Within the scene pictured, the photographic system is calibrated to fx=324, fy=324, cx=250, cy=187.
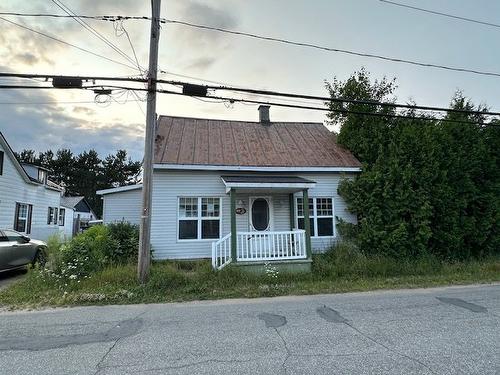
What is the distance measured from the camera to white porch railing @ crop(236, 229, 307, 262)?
10145 millimetres

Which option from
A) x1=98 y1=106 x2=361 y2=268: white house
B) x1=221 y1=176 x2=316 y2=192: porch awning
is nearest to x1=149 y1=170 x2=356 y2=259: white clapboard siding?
x1=98 y1=106 x2=361 y2=268: white house

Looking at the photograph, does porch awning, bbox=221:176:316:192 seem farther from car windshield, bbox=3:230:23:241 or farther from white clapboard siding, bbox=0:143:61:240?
white clapboard siding, bbox=0:143:61:240

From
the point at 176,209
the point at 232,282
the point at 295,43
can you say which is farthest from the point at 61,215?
the point at 295,43

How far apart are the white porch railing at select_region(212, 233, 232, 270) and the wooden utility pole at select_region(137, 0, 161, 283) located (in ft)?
7.52

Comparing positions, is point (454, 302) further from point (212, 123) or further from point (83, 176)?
point (83, 176)

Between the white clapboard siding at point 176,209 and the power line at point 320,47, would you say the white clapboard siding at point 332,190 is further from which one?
the power line at point 320,47

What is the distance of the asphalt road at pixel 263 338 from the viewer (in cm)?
381

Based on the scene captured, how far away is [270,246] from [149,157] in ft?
16.0

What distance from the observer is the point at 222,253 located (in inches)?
436

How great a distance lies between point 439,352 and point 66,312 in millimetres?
6441

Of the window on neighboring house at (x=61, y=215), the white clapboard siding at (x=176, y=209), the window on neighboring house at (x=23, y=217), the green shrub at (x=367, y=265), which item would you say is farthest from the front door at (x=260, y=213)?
the window on neighboring house at (x=61, y=215)

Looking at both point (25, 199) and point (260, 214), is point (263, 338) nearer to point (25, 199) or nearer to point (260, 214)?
point (260, 214)

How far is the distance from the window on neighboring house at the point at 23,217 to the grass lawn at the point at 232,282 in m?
11.3

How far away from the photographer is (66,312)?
6.37m
